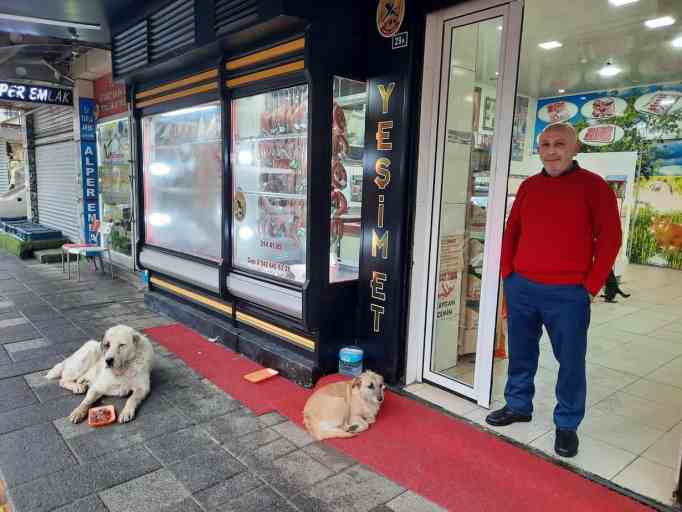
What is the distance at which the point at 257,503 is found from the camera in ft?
8.10

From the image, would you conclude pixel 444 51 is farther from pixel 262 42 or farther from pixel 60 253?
pixel 60 253

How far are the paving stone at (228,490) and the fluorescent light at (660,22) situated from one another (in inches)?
244

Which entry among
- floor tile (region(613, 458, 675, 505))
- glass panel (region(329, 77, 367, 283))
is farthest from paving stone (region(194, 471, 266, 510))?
floor tile (region(613, 458, 675, 505))

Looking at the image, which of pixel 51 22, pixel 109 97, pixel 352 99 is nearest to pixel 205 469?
pixel 352 99

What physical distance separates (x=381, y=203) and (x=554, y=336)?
1551 mm

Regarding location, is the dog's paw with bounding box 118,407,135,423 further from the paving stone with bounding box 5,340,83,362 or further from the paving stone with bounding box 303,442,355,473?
the paving stone with bounding box 5,340,83,362

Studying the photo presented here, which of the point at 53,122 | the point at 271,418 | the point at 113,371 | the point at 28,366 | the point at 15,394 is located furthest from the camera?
the point at 53,122

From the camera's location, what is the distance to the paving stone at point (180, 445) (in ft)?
9.48

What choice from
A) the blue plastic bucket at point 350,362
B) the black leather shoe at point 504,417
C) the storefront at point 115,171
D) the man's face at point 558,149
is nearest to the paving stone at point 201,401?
the blue plastic bucket at point 350,362

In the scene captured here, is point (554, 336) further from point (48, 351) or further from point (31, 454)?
point (48, 351)

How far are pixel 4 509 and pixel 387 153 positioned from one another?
10.3 feet

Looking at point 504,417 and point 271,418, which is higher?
point 504,417

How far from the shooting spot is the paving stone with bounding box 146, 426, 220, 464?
2889mm

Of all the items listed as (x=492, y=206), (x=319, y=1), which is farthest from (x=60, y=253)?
(x=492, y=206)
